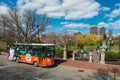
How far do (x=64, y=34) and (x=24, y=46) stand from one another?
45304 millimetres

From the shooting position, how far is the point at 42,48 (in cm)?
1049

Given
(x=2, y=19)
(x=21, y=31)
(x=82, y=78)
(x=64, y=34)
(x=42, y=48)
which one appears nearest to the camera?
(x=82, y=78)

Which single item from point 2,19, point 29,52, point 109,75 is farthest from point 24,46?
point 2,19

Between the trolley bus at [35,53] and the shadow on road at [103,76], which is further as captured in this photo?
the trolley bus at [35,53]

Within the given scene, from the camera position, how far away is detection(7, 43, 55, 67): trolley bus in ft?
34.0

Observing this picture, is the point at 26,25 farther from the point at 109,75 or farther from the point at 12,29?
the point at 109,75

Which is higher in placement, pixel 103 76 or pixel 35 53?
pixel 35 53

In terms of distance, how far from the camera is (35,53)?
10984mm

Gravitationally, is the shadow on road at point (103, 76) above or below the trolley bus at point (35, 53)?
below

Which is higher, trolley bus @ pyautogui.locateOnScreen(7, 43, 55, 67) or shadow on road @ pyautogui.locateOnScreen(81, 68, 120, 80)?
trolley bus @ pyautogui.locateOnScreen(7, 43, 55, 67)

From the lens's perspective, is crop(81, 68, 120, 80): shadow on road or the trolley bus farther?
the trolley bus

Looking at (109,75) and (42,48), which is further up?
(42,48)

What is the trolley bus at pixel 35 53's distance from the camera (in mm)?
10375

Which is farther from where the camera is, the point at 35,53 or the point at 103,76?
the point at 35,53
